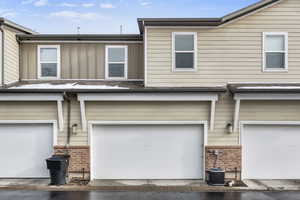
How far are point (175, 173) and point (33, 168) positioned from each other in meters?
5.42

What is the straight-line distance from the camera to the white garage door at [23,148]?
13016 millimetres

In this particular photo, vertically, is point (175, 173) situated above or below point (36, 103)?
below

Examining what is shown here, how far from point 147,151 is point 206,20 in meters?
5.46

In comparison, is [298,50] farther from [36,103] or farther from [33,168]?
[33,168]

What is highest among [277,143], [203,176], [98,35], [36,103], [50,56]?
[98,35]

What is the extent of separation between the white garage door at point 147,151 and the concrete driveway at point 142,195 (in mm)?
1875

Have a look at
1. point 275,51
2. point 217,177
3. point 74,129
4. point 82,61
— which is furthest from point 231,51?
point 74,129

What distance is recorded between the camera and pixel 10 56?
553 inches

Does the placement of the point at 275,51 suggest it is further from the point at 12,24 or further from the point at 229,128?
the point at 12,24

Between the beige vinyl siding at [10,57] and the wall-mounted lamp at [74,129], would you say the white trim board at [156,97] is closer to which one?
the wall-mounted lamp at [74,129]

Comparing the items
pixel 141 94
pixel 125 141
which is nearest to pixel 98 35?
pixel 141 94

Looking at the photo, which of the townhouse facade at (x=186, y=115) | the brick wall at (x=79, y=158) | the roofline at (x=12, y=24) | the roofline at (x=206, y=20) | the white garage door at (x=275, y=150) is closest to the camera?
the brick wall at (x=79, y=158)

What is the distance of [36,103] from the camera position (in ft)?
42.2

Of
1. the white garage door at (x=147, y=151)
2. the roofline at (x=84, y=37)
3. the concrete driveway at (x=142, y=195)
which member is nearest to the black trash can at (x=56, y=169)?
the concrete driveway at (x=142, y=195)
